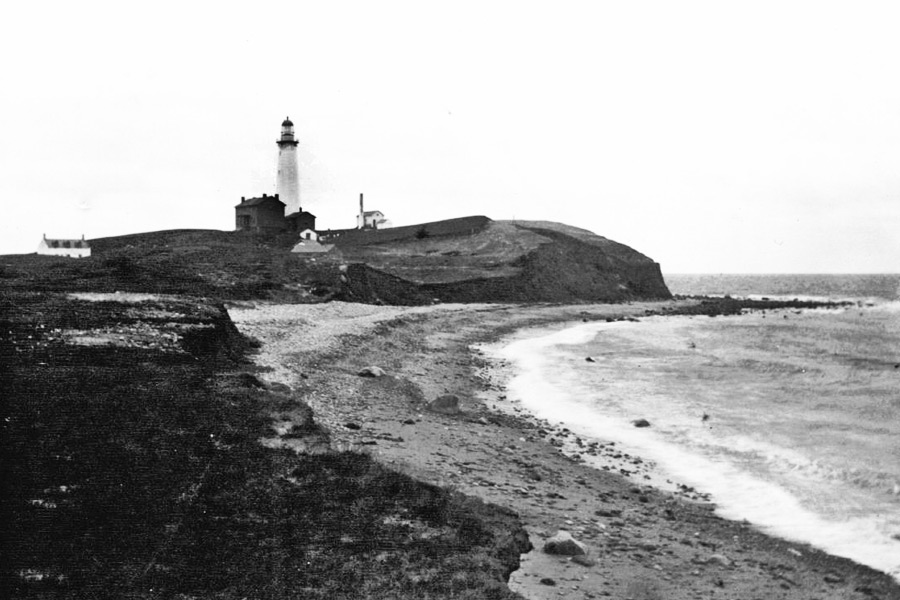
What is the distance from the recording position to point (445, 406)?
13.7 m

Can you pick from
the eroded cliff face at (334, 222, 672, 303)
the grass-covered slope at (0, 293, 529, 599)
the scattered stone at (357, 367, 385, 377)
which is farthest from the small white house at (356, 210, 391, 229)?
the grass-covered slope at (0, 293, 529, 599)

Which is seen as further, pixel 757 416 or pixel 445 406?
pixel 757 416

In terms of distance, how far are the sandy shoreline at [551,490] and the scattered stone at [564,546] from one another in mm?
118

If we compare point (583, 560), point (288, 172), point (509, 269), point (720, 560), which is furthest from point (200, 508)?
point (288, 172)

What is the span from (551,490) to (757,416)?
819 cm

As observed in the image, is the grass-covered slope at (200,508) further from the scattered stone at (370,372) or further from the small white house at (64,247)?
the small white house at (64,247)

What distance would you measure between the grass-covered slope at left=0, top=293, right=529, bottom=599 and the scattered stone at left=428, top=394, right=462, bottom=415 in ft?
11.4

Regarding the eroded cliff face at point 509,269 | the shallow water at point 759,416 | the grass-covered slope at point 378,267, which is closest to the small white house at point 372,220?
the grass-covered slope at point 378,267

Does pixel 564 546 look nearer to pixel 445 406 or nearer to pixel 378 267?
pixel 445 406

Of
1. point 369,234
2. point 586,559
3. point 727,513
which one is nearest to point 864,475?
point 727,513

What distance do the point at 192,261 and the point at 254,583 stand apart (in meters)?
40.8

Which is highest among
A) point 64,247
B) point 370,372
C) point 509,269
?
point 64,247

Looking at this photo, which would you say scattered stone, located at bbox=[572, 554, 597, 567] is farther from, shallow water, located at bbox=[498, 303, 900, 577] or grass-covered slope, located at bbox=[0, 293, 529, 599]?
shallow water, located at bbox=[498, 303, 900, 577]

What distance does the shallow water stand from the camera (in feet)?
30.9
